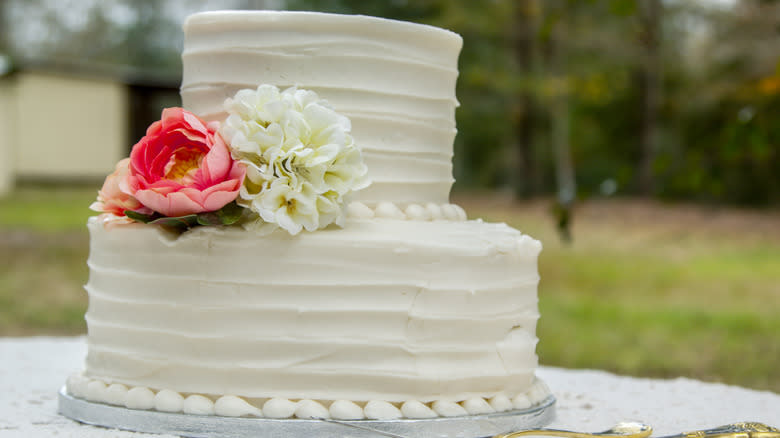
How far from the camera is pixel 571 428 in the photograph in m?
2.78

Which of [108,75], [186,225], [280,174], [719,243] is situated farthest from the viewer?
[108,75]

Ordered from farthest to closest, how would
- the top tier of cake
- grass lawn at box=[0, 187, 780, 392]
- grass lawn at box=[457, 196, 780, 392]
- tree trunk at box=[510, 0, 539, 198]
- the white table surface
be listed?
tree trunk at box=[510, 0, 539, 198], grass lawn at box=[0, 187, 780, 392], grass lawn at box=[457, 196, 780, 392], the white table surface, the top tier of cake

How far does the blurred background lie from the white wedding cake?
71 centimetres

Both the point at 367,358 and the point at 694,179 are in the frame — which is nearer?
the point at 367,358

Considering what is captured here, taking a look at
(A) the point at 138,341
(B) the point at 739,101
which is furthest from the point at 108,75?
(A) the point at 138,341

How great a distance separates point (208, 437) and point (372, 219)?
2.50 ft

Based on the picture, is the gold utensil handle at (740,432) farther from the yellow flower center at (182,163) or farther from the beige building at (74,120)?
the beige building at (74,120)

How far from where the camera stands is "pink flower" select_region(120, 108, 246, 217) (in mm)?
2367

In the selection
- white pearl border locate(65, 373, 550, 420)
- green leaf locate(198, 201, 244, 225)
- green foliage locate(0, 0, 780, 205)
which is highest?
green foliage locate(0, 0, 780, 205)

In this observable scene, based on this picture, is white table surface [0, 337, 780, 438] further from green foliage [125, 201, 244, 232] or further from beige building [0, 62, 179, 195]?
beige building [0, 62, 179, 195]

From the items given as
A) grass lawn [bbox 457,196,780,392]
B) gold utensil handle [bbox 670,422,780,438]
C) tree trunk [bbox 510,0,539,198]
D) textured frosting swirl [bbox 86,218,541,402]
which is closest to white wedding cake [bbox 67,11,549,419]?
textured frosting swirl [bbox 86,218,541,402]

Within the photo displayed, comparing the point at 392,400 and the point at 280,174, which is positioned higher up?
the point at 280,174

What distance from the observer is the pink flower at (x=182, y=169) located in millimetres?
2367

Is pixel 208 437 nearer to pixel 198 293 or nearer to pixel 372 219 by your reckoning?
pixel 198 293
